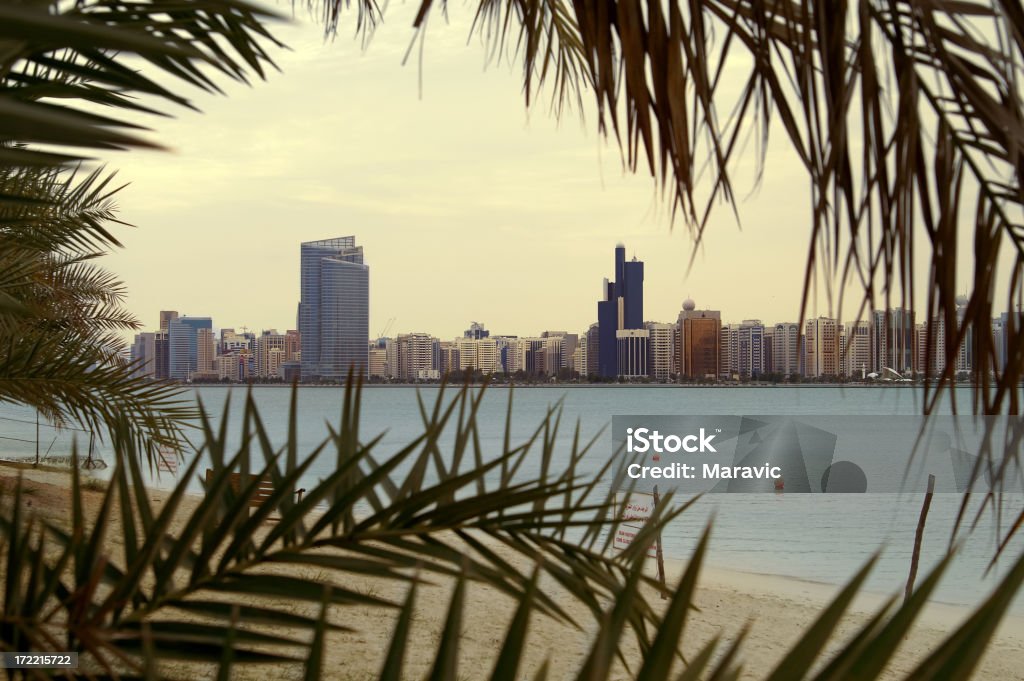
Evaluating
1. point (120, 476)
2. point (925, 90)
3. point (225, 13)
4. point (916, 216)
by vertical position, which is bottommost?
point (120, 476)

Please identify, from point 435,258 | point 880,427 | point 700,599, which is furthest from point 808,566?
point 435,258

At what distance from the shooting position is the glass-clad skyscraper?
588 inches

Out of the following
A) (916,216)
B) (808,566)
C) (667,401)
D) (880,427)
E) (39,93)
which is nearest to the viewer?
(916,216)

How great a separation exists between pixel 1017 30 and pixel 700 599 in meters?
9.22

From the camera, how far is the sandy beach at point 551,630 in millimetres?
5133

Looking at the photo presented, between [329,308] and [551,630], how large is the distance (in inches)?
327

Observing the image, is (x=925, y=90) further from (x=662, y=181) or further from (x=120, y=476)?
(x=120, y=476)

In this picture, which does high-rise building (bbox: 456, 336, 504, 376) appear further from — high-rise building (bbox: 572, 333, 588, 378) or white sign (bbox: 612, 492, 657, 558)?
high-rise building (bbox: 572, 333, 588, 378)

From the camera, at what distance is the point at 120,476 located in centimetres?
83

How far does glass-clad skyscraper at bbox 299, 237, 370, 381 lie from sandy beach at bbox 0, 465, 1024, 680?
16.9ft

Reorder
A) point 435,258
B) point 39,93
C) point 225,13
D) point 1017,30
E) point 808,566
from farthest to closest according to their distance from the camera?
point 435,258
point 808,566
point 225,13
point 39,93
point 1017,30

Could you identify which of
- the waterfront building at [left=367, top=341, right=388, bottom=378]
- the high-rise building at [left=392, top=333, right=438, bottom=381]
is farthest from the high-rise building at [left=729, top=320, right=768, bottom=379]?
the waterfront building at [left=367, top=341, right=388, bottom=378]

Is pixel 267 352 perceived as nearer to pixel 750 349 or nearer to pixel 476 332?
pixel 476 332

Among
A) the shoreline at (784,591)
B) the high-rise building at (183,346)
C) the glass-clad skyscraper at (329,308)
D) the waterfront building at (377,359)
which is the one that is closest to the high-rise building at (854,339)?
the shoreline at (784,591)
